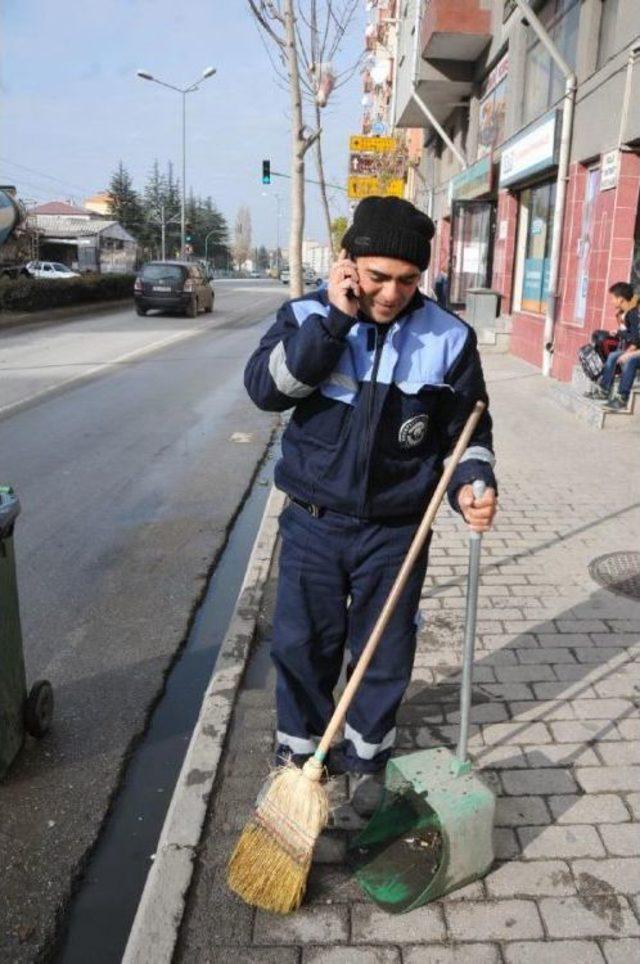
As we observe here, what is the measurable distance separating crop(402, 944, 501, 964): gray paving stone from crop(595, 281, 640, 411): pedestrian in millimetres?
7682

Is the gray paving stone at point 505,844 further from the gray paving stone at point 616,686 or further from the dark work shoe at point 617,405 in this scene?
the dark work shoe at point 617,405

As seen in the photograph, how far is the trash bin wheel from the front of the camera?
3.25 metres

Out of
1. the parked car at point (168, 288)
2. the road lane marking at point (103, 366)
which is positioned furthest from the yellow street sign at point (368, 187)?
the parked car at point (168, 288)

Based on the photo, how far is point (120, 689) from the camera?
3.87 m

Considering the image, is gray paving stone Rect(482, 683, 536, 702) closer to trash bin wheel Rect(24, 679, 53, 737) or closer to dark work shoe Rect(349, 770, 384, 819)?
dark work shoe Rect(349, 770, 384, 819)

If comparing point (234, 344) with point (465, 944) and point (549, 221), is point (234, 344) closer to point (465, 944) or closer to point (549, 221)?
point (549, 221)

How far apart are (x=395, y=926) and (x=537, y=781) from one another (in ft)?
2.92

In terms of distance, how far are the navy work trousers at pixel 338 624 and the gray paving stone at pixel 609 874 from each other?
0.72 meters

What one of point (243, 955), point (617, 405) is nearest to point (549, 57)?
point (617, 405)

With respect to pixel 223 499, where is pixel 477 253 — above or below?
above

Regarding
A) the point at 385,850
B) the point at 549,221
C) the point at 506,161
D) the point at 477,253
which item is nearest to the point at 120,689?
the point at 385,850

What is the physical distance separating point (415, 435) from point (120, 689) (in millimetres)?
2094

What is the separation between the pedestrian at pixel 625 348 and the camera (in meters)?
9.00

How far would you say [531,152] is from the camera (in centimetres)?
1356
